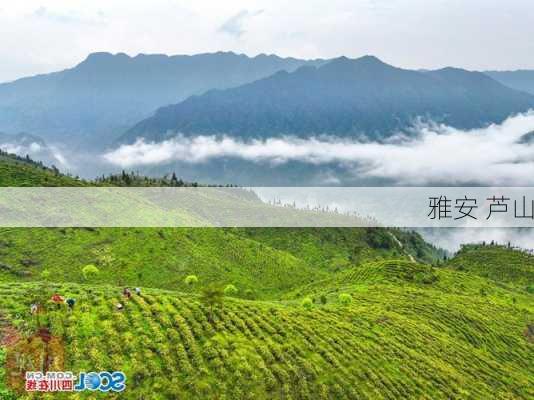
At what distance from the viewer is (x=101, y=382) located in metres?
41.8

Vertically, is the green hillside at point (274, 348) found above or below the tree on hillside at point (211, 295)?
below

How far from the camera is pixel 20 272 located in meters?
Result: 106

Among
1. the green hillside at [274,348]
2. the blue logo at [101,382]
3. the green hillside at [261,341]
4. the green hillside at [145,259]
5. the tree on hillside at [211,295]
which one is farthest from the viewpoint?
the green hillside at [145,259]

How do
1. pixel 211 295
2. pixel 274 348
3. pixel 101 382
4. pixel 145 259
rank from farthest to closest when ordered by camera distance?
1. pixel 145 259
2. pixel 211 295
3. pixel 274 348
4. pixel 101 382

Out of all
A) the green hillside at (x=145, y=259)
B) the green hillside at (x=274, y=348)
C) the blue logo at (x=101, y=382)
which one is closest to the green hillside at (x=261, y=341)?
the green hillside at (x=274, y=348)

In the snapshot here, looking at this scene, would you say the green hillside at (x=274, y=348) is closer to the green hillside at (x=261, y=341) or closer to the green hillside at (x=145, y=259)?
the green hillside at (x=261, y=341)

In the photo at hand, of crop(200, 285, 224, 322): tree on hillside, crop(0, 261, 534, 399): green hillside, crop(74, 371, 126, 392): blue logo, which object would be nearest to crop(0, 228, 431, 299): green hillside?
crop(0, 261, 534, 399): green hillside

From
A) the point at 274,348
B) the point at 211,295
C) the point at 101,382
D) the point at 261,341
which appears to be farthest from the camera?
the point at 211,295

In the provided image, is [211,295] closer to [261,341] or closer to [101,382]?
[261,341]

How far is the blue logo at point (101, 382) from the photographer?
135 feet

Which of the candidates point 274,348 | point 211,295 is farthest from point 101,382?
point 274,348

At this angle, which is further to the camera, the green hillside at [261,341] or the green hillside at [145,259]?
the green hillside at [145,259]

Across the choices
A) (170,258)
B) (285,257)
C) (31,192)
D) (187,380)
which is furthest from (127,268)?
(187,380)

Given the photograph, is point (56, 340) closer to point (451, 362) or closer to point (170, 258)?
point (451, 362)
